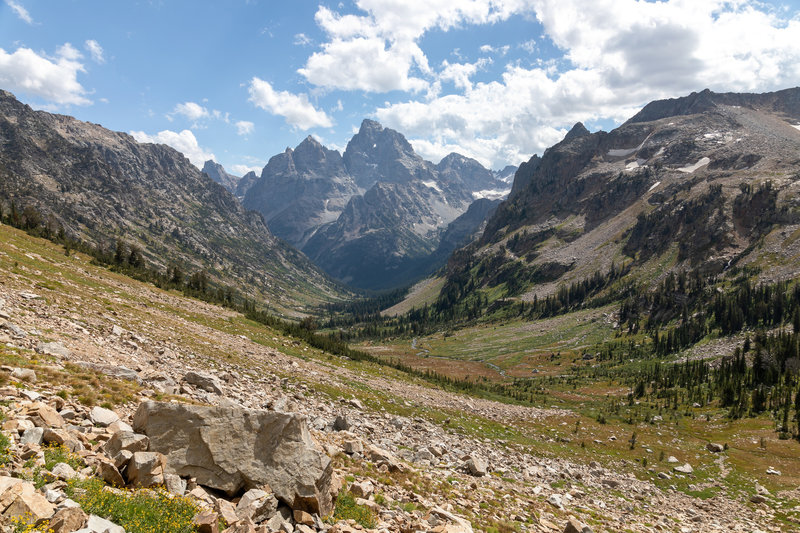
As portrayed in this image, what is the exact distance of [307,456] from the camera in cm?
1273

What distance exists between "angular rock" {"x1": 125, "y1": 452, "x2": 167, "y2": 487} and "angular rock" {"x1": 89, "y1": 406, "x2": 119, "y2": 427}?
9.84 feet

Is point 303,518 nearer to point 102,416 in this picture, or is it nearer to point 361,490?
point 361,490

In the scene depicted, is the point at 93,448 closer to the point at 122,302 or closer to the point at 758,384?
Answer: the point at 122,302

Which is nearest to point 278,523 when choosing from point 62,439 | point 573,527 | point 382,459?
point 62,439

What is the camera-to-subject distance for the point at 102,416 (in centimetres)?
1272

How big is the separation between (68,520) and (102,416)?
656cm

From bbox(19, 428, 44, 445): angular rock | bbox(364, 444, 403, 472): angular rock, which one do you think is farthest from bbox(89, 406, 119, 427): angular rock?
bbox(364, 444, 403, 472): angular rock

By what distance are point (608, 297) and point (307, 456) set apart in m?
203

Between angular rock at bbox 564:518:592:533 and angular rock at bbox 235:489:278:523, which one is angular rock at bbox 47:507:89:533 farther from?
angular rock at bbox 564:518:592:533

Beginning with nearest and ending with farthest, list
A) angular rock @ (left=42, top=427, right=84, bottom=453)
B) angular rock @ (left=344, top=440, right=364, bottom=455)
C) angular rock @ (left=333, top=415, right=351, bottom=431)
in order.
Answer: angular rock @ (left=42, top=427, right=84, bottom=453) → angular rock @ (left=344, top=440, right=364, bottom=455) → angular rock @ (left=333, top=415, right=351, bottom=431)

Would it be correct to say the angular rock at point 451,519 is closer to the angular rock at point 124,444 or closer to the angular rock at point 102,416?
the angular rock at point 124,444

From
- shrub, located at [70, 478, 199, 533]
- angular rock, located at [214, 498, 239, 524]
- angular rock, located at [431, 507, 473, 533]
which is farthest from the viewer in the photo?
angular rock, located at [431, 507, 473, 533]

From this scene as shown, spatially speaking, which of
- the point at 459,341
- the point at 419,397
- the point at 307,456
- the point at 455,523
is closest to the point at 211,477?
the point at 307,456

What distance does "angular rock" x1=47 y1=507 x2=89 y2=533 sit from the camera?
23.2ft
